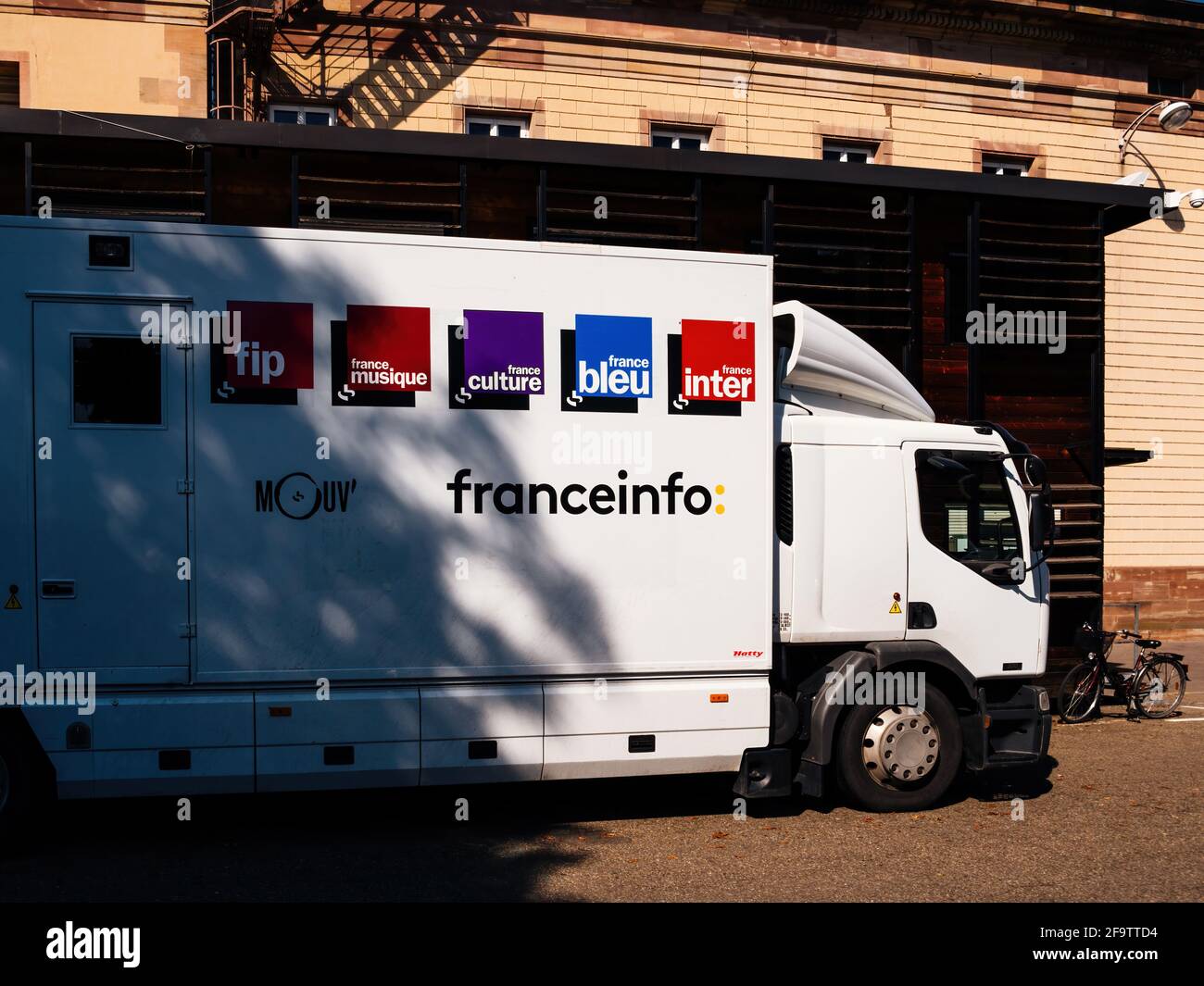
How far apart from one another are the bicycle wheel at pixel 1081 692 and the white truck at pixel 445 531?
422 cm

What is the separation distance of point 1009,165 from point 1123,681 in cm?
955

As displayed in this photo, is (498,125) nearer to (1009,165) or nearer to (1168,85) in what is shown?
(1009,165)

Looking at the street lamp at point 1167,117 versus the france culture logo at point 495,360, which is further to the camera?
the street lamp at point 1167,117

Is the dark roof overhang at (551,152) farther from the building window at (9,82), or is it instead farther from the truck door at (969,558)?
the truck door at (969,558)

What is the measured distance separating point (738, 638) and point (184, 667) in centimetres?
333

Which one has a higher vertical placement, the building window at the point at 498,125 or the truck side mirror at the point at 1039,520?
the building window at the point at 498,125

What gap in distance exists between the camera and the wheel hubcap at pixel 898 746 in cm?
720

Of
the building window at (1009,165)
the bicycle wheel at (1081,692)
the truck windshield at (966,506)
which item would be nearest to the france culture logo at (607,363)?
the truck windshield at (966,506)

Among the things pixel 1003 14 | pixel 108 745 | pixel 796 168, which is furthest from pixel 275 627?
pixel 1003 14

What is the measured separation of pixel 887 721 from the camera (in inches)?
283

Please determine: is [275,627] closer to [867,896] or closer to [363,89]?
[867,896]

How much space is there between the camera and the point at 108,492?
6082mm

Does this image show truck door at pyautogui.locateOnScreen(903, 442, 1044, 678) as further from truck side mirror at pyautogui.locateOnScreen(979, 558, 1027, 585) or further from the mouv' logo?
the mouv' logo

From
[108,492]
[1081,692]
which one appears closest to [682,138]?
[1081,692]
